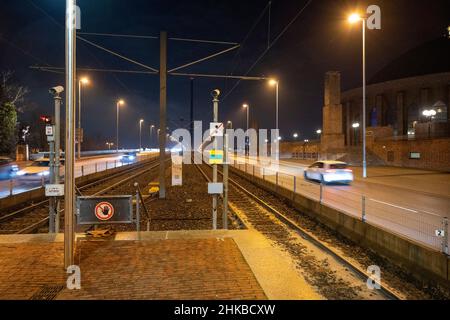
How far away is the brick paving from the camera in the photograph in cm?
600

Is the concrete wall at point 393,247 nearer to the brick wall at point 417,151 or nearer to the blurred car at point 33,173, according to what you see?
the blurred car at point 33,173

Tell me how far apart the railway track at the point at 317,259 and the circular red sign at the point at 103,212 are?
4.33 metres

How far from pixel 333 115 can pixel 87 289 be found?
4944 cm

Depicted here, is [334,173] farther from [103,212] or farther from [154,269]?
[154,269]

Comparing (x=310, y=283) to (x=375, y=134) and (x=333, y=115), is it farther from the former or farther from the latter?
(x=333, y=115)

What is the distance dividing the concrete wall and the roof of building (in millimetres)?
58426

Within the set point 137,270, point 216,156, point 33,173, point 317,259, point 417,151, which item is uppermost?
point 417,151

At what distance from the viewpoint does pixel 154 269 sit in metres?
7.09

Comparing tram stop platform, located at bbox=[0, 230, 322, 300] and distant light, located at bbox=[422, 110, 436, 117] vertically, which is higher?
distant light, located at bbox=[422, 110, 436, 117]

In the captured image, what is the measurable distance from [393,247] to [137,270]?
17.9ft

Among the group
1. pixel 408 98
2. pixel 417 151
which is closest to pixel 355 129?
pixel 408 98

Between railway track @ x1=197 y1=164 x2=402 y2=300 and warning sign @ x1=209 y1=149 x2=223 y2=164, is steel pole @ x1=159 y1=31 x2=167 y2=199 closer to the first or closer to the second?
railway track @ x1=197 y1=164 x2=402 y2=300

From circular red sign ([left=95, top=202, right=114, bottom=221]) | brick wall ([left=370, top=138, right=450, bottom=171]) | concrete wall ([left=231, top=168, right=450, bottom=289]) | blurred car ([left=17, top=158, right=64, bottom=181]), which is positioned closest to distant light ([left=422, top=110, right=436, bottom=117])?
brick wall ([left=370, top=138, right=450, bottom=171])
